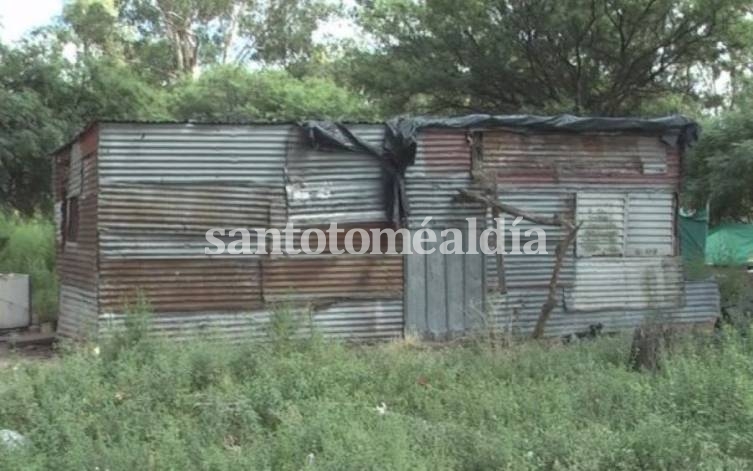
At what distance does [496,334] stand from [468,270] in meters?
1.82

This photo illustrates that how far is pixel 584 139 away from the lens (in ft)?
36.3

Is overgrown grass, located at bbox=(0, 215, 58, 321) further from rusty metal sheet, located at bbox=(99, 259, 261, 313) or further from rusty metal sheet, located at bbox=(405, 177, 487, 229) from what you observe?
rusty metal sheet, located at bbox=(405, 177, 487, 229)

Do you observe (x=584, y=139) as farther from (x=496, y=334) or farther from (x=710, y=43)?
(x=710, y=43)

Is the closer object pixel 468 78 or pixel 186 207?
pixel 186 207

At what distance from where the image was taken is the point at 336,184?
33.7 ft

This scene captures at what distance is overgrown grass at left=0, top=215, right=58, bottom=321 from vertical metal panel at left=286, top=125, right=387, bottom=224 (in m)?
5.07

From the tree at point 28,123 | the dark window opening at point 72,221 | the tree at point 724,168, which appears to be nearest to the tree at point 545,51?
the tree at point 724,168

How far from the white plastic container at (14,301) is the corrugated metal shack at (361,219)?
84cm

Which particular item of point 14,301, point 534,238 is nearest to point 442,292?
point 534,238

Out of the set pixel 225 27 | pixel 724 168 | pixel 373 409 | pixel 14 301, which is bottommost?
pixel 373 409

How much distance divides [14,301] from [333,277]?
498 cm

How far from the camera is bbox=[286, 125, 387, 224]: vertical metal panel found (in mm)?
10141

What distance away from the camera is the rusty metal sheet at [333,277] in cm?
1009

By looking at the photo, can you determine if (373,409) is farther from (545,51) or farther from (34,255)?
(545,51)
